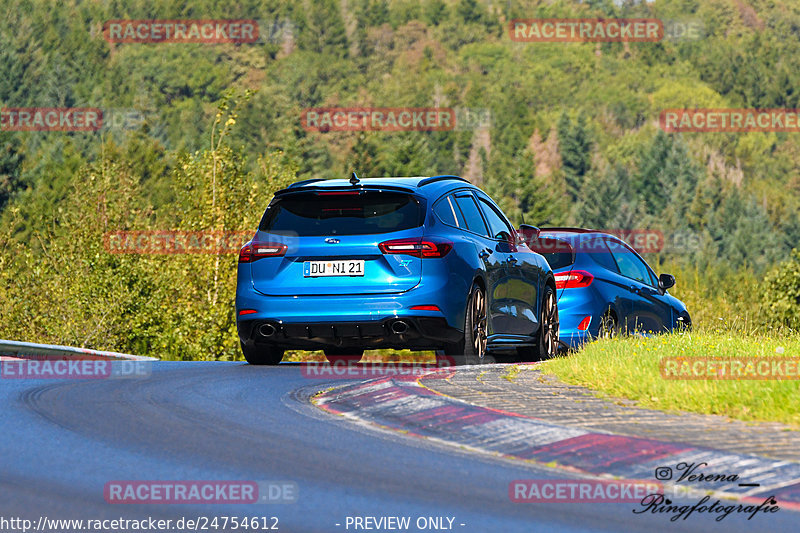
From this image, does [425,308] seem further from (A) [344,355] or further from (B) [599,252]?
(A) [344,355]

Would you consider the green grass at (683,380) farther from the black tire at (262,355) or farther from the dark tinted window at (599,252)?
the black tire at (262,355)

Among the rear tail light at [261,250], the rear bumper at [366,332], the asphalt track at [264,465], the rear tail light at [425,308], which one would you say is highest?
the rear tail light at [261,250]

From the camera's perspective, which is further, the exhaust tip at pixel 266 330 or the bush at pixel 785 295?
the bush at pixel 785 295

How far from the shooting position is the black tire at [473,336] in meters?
12.8

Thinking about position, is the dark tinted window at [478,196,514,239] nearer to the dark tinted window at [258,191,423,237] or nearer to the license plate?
the dark tinted window at [258,191,423,237]

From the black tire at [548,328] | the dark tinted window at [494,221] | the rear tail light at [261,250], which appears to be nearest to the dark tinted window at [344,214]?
the rear tail light at [261,250]

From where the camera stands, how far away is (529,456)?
7461 millimetres

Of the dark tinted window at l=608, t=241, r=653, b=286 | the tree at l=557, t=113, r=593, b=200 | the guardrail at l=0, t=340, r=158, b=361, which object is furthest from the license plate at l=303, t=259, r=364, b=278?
the tree at l=557, t=113, r=593, b=200

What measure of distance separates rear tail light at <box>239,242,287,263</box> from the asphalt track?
7.63ft

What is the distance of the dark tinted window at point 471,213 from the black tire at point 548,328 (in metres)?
1.58

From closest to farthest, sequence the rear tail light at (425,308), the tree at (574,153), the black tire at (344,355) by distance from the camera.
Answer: the rear tail light at (425,308), the black tire at (344,355), the tree at (574,153)

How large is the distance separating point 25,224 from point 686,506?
103 meters

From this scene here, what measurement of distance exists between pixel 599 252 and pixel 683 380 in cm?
640

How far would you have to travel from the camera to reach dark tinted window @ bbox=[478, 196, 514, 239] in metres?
14.3
